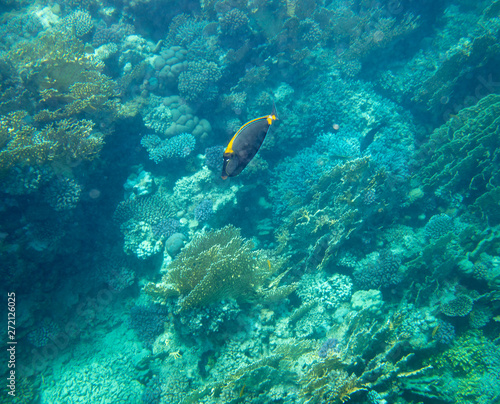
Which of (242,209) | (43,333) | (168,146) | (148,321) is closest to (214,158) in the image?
(168,146)

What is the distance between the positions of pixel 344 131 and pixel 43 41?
8205mm

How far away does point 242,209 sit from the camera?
6.25m

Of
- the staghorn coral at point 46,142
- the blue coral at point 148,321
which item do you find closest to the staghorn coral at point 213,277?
the blue coral at point 148,321

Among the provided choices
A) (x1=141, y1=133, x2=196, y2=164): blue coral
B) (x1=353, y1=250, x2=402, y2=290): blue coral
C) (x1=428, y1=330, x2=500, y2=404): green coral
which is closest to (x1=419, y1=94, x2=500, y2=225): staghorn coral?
(x1=353, y1=250, x2=402, y2=290): blue coral

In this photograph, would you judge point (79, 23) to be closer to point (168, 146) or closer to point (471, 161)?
point (168, 146)

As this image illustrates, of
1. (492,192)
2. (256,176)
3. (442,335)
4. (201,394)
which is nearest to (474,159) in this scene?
(492,192)

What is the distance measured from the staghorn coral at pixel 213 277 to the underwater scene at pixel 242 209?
35 millimetres

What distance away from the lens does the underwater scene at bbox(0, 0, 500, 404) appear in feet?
11.6

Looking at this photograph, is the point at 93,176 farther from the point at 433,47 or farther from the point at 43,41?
the point at 433,47

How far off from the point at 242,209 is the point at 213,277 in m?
2.97

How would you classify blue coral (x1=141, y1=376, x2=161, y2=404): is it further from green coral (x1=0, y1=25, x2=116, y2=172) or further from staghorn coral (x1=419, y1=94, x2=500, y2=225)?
staghorn coral (x1=419, y1=94, x2=500, y2=225)

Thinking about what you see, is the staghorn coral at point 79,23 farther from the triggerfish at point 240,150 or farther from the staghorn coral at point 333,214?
the triggerfish at point 240,150

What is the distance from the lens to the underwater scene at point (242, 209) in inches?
139

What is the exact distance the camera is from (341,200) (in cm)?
515
